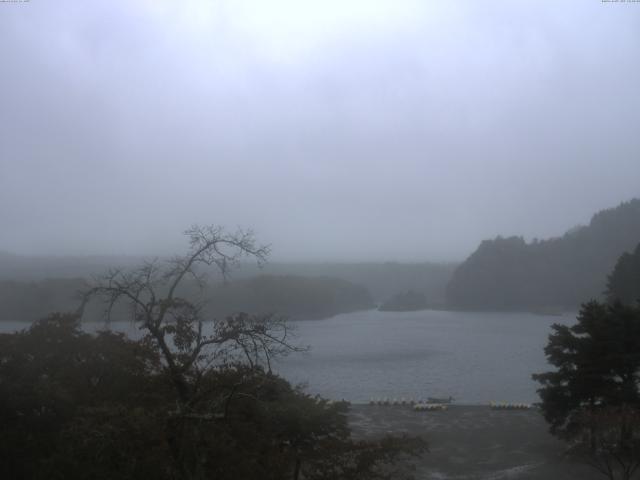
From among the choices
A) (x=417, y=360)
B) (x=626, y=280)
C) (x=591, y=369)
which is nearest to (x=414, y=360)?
(x=417, y=360)

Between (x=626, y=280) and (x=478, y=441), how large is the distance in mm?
14511

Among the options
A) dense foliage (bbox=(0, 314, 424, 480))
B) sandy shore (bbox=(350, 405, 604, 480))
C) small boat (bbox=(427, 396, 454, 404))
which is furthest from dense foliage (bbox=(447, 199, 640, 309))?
dense foliage (bbox=(0, 314, 424, 480))

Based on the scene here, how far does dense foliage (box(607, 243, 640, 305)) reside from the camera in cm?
2333

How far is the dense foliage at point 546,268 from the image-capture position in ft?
164

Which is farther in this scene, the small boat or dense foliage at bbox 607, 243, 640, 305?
dense foliage at bbox 607, 243, 640, 305

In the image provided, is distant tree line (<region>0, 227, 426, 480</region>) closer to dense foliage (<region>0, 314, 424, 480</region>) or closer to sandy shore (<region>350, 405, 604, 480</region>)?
dense foliage (<region>0, 314, 424, 480</region>)

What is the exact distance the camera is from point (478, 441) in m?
12.5

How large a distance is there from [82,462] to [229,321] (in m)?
1.62

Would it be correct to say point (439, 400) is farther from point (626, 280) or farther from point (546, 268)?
point (546, 268)

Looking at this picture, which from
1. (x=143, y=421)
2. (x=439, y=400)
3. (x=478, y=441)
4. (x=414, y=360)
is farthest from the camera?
(x=414, y=360)

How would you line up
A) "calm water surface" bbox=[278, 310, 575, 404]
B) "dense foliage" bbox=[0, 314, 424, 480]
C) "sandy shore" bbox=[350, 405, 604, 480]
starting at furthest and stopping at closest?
"calm water surface" bbox=[278, 310, 575, 404], "sandy shore" bbox=[350, 405, 604, 480], "dense foliage" bbox=[0, 314, 424, 480]

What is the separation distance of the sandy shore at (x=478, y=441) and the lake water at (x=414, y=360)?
5.31 feet

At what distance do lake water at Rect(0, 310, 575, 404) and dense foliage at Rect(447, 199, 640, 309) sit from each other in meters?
14.7

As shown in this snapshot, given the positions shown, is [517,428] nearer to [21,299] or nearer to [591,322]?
[591,322]
